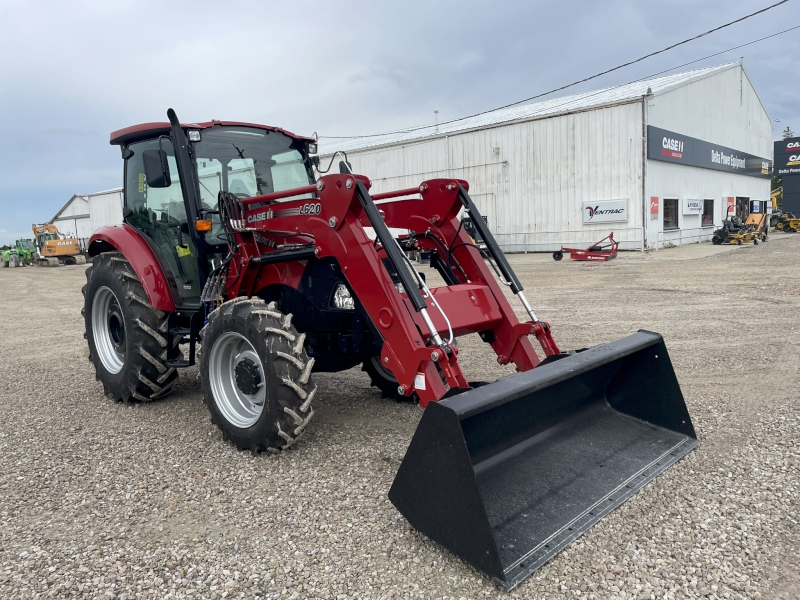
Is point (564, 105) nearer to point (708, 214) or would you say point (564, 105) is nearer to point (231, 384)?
point (708, 214)

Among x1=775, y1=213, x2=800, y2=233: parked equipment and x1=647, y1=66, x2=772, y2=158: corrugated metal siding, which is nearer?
x1=647, y1=66, x2=772, y2=158: corrugated metal siding

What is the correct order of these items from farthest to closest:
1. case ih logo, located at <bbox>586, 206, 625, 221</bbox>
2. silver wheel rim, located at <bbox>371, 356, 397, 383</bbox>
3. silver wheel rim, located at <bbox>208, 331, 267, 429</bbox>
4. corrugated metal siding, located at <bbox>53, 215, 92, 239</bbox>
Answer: corrugated metal siding, located at <bbox>53, 215, 92, 239</bbox>
case ih logo, located at <bbox>586, 206, 625, 221</bbox>
silver wheel rim, located at <bbox>371, 356, 397, 383</bbox>
silver wheel rim, located at <bbox>208, 331, 267, 429</bbox>

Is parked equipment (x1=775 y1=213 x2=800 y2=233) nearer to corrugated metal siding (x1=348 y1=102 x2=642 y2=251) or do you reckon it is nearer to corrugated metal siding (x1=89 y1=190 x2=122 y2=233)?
corrugated metal siding (x1=348 y1=102 x2=642 y2=251)

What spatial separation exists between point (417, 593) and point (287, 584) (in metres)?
0.57

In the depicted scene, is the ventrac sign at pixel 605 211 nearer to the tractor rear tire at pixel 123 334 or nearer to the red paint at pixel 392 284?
the red paint at pixel 392 284

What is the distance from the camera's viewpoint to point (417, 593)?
247 cm

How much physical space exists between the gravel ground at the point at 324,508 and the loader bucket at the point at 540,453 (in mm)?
121

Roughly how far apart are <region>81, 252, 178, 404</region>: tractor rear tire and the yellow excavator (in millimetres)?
29427

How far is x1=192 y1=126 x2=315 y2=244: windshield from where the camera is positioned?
476 centimetres

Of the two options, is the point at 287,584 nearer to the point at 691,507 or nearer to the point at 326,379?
the point at 691,507

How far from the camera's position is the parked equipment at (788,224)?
3472cm

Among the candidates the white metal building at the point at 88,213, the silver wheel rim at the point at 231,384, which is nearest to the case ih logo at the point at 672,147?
the silver wheel rim at the point at 231,384

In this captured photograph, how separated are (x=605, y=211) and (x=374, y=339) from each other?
20.0 m

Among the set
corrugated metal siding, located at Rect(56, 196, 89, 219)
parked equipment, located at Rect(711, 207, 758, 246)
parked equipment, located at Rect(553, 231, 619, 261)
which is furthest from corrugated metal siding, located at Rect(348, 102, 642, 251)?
corrugated metal siding, located at Rect(56, 196, 89, 219)
